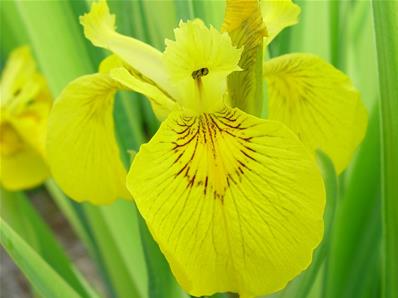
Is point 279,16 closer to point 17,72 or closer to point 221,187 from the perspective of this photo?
point 221,187

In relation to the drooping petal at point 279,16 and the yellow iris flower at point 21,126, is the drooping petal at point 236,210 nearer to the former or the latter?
the drooping petal at point 279,16

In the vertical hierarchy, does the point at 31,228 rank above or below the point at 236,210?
below

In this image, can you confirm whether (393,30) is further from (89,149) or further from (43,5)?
(43,5)

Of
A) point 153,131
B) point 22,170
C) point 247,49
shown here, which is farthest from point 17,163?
point 247,49

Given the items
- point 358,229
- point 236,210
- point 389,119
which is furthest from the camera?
point 358,229

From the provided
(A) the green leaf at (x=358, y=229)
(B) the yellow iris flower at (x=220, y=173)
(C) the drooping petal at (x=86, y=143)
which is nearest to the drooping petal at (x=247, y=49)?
(B) the yellow iris flower at (x=220, y=173)

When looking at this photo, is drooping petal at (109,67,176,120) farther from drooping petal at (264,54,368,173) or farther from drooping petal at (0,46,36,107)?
drooping petal at (0,46,36,107)
